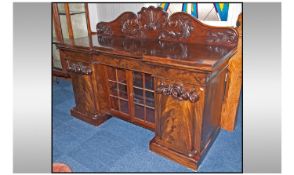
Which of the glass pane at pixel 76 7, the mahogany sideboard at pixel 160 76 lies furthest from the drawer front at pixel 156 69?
the glass pane at pixel 76 7

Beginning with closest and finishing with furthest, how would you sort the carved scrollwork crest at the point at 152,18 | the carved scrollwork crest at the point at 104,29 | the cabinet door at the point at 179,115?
the cabinet door at the point at 179,115
the carved scrollwork crest at the point at 152,18
the carved scrollwork crest at the point at 104,29

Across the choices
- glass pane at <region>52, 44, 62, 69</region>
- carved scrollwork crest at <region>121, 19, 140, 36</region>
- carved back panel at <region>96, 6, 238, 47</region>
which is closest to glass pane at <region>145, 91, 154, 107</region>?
carved back panel at <region>96, 6, 238, 47</region>

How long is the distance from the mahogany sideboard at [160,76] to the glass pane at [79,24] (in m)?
0.91

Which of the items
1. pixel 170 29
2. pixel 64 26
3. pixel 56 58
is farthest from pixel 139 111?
pixel 56 58

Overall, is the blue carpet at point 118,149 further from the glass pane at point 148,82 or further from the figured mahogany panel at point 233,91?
the glass pane at point 148,82

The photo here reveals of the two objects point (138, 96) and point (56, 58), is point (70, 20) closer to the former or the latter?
point (56, 58)

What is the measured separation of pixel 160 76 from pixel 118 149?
2.79ft

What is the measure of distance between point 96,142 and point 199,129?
1042 millimetres

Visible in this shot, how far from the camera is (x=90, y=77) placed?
2252mm

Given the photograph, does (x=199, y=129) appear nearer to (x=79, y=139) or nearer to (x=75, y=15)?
(x=79, y=139)

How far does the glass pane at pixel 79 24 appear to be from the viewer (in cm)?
335

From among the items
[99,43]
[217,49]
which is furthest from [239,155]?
[99,43]

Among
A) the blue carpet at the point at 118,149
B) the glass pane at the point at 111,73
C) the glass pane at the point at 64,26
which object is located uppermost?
the glass pane at the point at 64,26

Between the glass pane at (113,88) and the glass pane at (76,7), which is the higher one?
the glass pane at (76,7)
